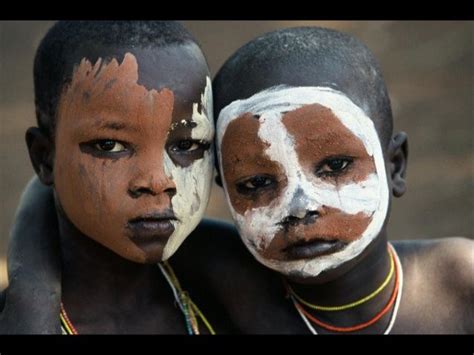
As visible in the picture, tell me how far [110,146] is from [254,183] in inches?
12.0

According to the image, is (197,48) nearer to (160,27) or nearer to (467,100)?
(160,27)

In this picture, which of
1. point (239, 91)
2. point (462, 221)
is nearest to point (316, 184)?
point (239, 91)

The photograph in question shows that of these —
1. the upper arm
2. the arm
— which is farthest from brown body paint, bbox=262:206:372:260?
the arm

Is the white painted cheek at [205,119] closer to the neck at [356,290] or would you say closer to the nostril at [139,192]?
the nostril at [139,192]

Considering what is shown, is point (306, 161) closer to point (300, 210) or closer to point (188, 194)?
point (300, 210)

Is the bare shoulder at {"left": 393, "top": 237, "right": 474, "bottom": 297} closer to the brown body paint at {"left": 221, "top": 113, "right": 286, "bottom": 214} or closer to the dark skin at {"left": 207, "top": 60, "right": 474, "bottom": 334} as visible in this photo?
the dark skin at {"left": 207, "top": 60, "right": 474, "bottom": 334}

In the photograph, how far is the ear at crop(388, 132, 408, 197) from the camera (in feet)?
8.52

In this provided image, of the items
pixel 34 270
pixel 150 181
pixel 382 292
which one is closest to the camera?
pixel 150 181

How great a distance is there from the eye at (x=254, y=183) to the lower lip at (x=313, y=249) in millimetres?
138

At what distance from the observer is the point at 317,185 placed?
7.89ft

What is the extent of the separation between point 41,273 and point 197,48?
574 millimetres

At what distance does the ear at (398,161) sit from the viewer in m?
2.60

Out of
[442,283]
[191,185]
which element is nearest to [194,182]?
[191,185]

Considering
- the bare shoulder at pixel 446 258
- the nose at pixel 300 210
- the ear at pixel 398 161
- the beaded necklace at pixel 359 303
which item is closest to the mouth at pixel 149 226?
the nose at pixel 300 210
